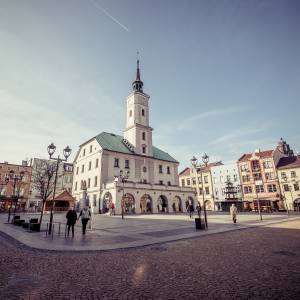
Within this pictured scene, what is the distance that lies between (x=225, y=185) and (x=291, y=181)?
16.0 metres

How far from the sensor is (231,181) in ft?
192

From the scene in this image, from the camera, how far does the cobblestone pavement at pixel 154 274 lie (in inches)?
173

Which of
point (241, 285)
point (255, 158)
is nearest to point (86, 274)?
point (241, 285)

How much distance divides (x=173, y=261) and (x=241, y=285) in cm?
255

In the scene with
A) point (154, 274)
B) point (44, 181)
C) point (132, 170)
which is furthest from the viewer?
point (132, 170)

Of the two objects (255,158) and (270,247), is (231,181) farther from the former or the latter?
(270,247)

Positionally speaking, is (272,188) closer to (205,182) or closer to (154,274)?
(205,182)

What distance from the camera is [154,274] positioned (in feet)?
18.3

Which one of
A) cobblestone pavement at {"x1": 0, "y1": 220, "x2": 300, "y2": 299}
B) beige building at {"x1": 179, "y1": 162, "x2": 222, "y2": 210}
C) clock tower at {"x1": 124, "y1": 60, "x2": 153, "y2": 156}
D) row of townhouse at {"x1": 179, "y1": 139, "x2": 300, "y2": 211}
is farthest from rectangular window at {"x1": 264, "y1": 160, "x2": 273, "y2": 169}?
cobblestone pavement at {"x1": 0, "y1": 220, "x2": 300, "y2": 299}

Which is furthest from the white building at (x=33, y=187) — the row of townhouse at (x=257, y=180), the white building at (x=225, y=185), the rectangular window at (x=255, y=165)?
the rectangular window at (x=255, y=165)

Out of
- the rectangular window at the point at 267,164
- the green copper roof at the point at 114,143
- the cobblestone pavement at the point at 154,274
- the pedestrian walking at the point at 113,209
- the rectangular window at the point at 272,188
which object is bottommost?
the cobblestone pavement at the point at 154,274

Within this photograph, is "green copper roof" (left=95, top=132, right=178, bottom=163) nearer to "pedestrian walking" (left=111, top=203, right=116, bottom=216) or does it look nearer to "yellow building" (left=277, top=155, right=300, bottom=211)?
"pedestrian walking" (left=111, top=203, right=116, bottom=216)

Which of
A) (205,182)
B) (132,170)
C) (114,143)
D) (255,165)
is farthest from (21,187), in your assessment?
(255,165)

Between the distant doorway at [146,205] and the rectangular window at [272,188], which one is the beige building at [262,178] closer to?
the rectangular window at [272,188]
